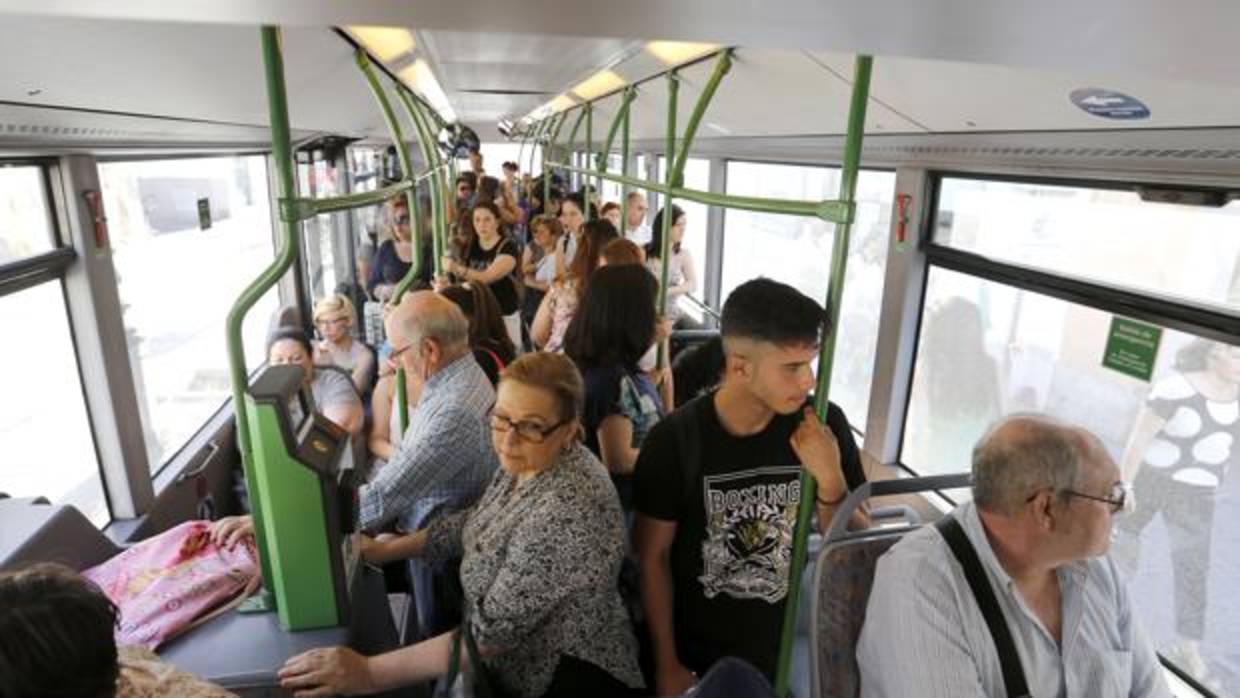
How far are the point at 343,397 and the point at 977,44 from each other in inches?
120

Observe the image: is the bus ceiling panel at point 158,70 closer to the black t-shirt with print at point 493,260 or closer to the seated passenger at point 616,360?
the seated passenger at point 616,360

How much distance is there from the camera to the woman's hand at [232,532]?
6.13 ft

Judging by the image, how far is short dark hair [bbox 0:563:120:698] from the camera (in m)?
1.04

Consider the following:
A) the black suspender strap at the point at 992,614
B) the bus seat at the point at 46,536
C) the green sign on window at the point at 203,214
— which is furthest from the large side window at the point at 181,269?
the black suspender strap at the point at 992,614

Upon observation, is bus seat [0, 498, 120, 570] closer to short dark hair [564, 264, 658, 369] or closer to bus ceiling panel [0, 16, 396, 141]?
bus ceiling panel [0, 16, 396, 141]

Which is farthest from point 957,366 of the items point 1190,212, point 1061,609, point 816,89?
point 1061,609

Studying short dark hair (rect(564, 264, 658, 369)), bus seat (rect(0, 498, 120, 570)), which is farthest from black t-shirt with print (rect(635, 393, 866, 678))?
bus seat (rect(0, 498, 120, 570))

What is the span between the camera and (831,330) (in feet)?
5.38

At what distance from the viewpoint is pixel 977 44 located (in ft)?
3.02

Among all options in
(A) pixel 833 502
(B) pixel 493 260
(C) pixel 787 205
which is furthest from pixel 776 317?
(B) pixel 493 260

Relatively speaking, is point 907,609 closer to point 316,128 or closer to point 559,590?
point 559,590

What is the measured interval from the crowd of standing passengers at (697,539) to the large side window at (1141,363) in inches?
37.7

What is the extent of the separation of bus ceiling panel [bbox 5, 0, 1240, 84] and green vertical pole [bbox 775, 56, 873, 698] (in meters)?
0.53

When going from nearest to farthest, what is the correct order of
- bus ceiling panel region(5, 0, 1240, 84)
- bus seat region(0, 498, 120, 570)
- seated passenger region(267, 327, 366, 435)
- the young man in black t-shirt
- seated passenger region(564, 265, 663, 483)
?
bus ceiling panel region(5, 0, 1240, 84), the young man in black t-shirt, bus seat region(0, 498, 120, 570), seated passenger region(564, 265, 663, 483), seated passenger region(267, 327, 366, 435)
